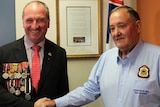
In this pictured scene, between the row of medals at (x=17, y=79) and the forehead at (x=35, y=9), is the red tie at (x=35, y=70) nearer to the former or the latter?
the row of medals at (x=17, y=79)

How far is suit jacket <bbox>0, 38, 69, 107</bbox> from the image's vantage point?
6.30ft

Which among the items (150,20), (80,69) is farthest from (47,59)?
(150,20)

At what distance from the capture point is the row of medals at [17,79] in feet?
6.49

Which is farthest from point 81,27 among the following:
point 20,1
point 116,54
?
point 116,54

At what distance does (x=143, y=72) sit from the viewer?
1.66 m

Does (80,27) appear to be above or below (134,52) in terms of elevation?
above

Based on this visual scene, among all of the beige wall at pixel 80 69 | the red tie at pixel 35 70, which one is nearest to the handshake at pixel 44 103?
the red tie at pixel 35 70

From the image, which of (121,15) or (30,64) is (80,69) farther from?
(121,15)

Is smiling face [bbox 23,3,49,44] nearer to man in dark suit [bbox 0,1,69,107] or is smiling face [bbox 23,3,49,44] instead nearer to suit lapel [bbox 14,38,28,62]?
man in dark suit [bbox 0,1,69,107]

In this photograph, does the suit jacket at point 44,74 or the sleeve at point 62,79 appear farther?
the sleeve at point 62,79

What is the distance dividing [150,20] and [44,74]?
43.6 inches

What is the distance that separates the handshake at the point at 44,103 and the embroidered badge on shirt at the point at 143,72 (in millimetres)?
686

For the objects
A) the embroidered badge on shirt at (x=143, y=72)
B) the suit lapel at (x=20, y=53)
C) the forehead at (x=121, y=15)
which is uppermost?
the forehead at (x=121, y=15)

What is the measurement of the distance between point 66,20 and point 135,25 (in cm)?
114
